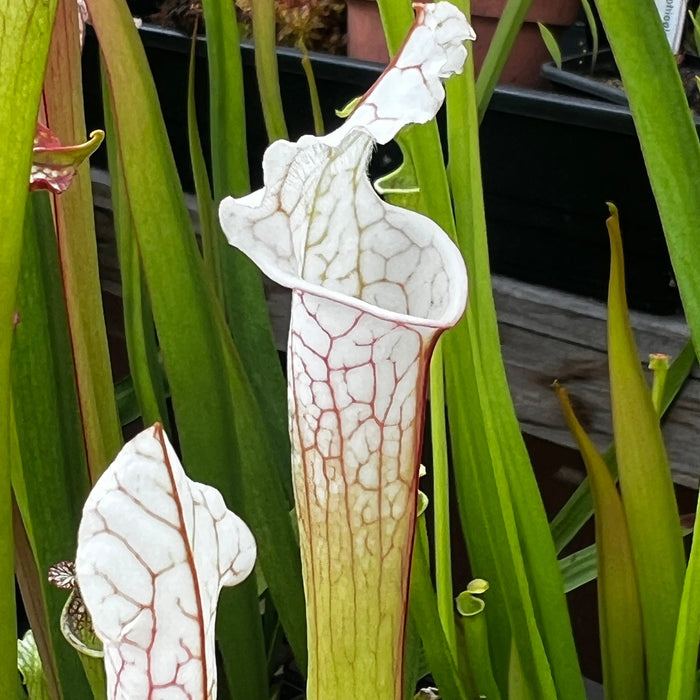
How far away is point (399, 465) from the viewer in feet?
0.74

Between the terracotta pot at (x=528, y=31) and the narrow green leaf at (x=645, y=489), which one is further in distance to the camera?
the terracotta pot at (x=528, y=31)

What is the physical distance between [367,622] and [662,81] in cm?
18

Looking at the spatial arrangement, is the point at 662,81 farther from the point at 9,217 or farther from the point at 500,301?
the point at 500,301

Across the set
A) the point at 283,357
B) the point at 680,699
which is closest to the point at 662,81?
the point at 680,699

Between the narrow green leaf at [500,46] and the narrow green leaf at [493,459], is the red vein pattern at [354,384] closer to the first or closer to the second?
the narrow green leaf at [493,459]

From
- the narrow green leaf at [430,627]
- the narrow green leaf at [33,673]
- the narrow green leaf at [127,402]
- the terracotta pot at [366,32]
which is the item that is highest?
the terracotta pot at [366,32]

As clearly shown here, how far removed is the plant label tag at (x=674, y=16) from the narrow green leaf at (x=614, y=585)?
429 mm

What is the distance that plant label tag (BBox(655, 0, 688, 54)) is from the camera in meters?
0.67

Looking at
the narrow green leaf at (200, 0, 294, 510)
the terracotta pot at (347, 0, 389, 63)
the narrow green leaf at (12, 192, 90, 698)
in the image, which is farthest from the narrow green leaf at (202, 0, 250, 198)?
the terracotta pot at (347, 0, 389, 63)

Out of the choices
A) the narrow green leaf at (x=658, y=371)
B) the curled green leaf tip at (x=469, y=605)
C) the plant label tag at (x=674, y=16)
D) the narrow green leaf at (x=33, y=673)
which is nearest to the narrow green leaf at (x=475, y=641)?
the curled green leaf tip at (x=469, y=605)

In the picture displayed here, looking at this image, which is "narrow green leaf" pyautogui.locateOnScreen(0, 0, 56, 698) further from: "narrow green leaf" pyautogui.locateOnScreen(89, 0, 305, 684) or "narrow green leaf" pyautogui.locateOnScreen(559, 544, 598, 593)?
"narrow green leaf" pyautogui.locateOnScreen(559, 544, 598, 593)

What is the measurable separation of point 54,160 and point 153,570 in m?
0.13

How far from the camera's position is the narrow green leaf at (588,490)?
1.45 ft

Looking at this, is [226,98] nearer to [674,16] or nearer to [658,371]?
[658,371]
